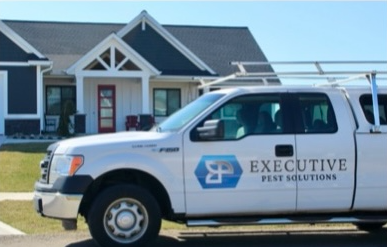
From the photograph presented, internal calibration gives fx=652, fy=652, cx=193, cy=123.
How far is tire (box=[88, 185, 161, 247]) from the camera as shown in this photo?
762cm

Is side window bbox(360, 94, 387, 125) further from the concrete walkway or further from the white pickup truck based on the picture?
the concrete walkway

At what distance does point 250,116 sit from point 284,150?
24.4 inches

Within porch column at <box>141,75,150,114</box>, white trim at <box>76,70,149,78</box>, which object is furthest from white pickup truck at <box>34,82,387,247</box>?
porch column at <box>141,75,150,114</box>

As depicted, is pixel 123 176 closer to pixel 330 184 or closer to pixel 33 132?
pixel 330 184

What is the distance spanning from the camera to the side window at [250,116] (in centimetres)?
805

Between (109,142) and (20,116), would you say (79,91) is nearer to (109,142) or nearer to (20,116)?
(20,116)

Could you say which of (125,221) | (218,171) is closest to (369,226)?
(218,171)

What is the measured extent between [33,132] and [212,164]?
66.1 feet

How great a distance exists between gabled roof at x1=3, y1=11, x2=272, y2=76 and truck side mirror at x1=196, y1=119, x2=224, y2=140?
71.0 ft

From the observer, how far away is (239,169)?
7883mm

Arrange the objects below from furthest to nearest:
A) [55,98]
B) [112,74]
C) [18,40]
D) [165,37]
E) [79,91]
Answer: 1. [165,37]
2. [55,98]
3. [112,74]
4. [79,91]
5. [18,40]

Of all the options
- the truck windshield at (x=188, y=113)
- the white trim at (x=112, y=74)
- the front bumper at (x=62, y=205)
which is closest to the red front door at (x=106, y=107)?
the white trim at (x=112, y=74)

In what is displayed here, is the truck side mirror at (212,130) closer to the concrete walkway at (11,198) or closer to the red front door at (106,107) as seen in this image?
the concrete walkway at (11,198)

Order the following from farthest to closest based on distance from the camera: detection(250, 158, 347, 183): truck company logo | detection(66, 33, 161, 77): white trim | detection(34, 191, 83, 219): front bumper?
detection(66, 33, 161, 77): white trim
detection(250, 158, 347, 183): truck company logo
detection(34, 191, 83, 219): front bumper
